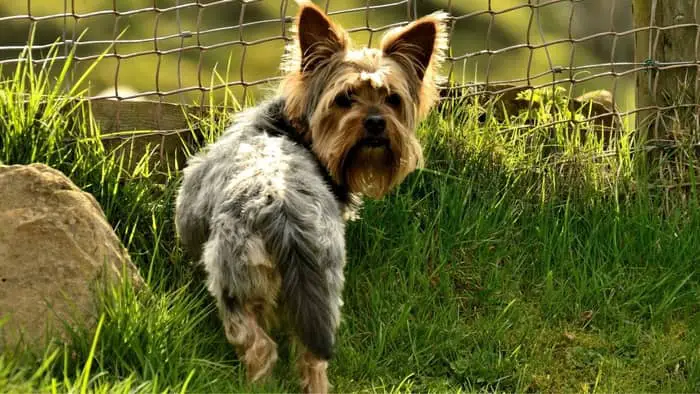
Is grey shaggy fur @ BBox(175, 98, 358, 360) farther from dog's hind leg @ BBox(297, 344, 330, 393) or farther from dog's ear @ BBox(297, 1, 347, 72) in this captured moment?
dog's ear @ BBox(297, 1, 347, 72)

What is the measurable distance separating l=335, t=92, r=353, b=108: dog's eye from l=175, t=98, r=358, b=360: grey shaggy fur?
0.37 meters

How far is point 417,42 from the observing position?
5938 mm

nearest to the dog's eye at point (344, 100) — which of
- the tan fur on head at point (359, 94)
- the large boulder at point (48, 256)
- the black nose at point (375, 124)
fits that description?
the tan fur on head at point (359, 94)

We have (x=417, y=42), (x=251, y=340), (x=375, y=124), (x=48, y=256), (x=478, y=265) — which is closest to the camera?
(x=251, y=340)

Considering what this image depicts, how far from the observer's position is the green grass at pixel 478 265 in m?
5.76

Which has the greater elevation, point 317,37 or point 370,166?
point 317,37

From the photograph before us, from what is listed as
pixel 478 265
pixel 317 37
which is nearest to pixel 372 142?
pixel 317 37

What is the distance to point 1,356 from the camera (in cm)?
477

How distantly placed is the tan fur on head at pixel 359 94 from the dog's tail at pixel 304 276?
87 cm

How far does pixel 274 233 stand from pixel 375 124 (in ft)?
3.32

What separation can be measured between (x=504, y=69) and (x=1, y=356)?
31.4ft

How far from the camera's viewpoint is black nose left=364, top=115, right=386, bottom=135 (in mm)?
5645

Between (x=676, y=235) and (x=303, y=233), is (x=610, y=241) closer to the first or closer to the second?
(x=676, y=235)

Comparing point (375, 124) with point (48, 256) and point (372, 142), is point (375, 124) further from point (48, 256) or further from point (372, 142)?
point (48, 256)
